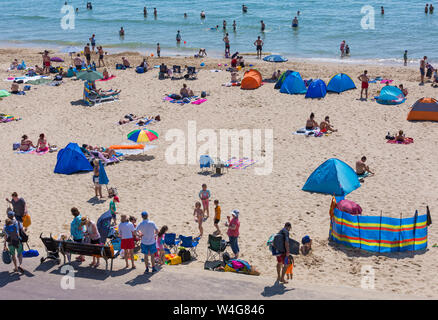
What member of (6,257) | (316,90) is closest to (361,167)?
(316,90)

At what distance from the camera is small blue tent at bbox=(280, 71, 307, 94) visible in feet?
78.7

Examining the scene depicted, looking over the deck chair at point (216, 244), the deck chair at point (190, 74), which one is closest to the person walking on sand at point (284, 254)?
the deck chair at point (216, 244)

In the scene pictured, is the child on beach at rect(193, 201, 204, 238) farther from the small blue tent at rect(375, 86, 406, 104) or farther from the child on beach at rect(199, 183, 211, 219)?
the small blue tent at rect(375, 86, 406, 104)

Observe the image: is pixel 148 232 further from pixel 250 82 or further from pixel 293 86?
pixel 250 82

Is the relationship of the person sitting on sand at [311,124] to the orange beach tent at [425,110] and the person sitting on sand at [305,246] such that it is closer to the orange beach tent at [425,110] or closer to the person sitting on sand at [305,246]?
the orange beach tent at [425,110]

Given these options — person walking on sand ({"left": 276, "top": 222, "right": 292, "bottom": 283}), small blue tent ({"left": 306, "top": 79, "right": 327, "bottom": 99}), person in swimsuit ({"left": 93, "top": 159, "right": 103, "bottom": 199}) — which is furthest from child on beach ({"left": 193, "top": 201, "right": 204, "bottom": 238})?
small blue tent ({"left": 306, "top": 79, "right": 327, "bottom": 99})

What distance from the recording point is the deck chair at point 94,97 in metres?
23.7

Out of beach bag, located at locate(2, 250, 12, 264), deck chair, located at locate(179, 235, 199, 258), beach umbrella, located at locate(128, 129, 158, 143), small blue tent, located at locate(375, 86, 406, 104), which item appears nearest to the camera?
beach bag, located at locate(2, 250, 12, 264)

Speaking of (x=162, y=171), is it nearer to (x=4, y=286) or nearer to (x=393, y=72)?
(x=4, y=286)

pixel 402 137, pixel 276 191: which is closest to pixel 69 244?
pixel 276 191

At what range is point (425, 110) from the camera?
20.1m

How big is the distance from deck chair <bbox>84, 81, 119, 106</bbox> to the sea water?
14223mm

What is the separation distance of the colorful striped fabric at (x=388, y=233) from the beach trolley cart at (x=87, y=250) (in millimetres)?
→ 4829

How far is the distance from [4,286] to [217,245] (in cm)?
401
